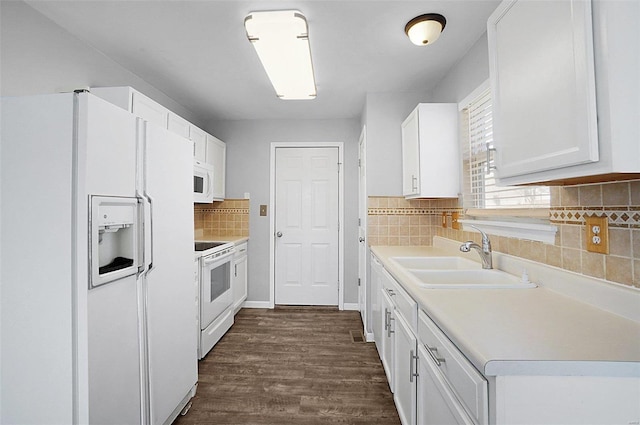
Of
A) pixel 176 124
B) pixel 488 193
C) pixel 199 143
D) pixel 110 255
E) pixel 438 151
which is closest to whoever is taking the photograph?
pixel 110 255

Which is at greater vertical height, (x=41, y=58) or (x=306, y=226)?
(x=41, y=58)

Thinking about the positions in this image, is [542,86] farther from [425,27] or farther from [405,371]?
[405,371]

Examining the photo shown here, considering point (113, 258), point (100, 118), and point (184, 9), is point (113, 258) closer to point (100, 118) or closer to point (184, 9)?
point (100, 118)

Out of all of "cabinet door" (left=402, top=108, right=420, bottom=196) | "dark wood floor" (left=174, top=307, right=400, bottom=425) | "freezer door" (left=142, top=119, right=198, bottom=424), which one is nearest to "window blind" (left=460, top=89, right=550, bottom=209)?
"cabinet door" (left=402, top=108, right=420, bottom=196)

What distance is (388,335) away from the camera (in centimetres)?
199

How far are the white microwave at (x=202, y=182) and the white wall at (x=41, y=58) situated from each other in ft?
3.09

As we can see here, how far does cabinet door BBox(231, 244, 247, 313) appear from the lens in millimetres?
3256

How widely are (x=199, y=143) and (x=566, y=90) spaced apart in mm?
3006

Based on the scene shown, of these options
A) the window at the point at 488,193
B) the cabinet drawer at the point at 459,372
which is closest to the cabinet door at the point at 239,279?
the window at the point at 488,193

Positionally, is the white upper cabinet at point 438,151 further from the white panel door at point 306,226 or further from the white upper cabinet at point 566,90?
the white panel door at point 306,226

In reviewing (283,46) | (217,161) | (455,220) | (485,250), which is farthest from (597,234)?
(217,161)

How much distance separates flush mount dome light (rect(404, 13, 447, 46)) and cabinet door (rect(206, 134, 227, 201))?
233 cm

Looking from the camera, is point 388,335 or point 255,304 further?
point 255,304

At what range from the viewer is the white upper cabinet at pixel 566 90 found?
2.35 feet
